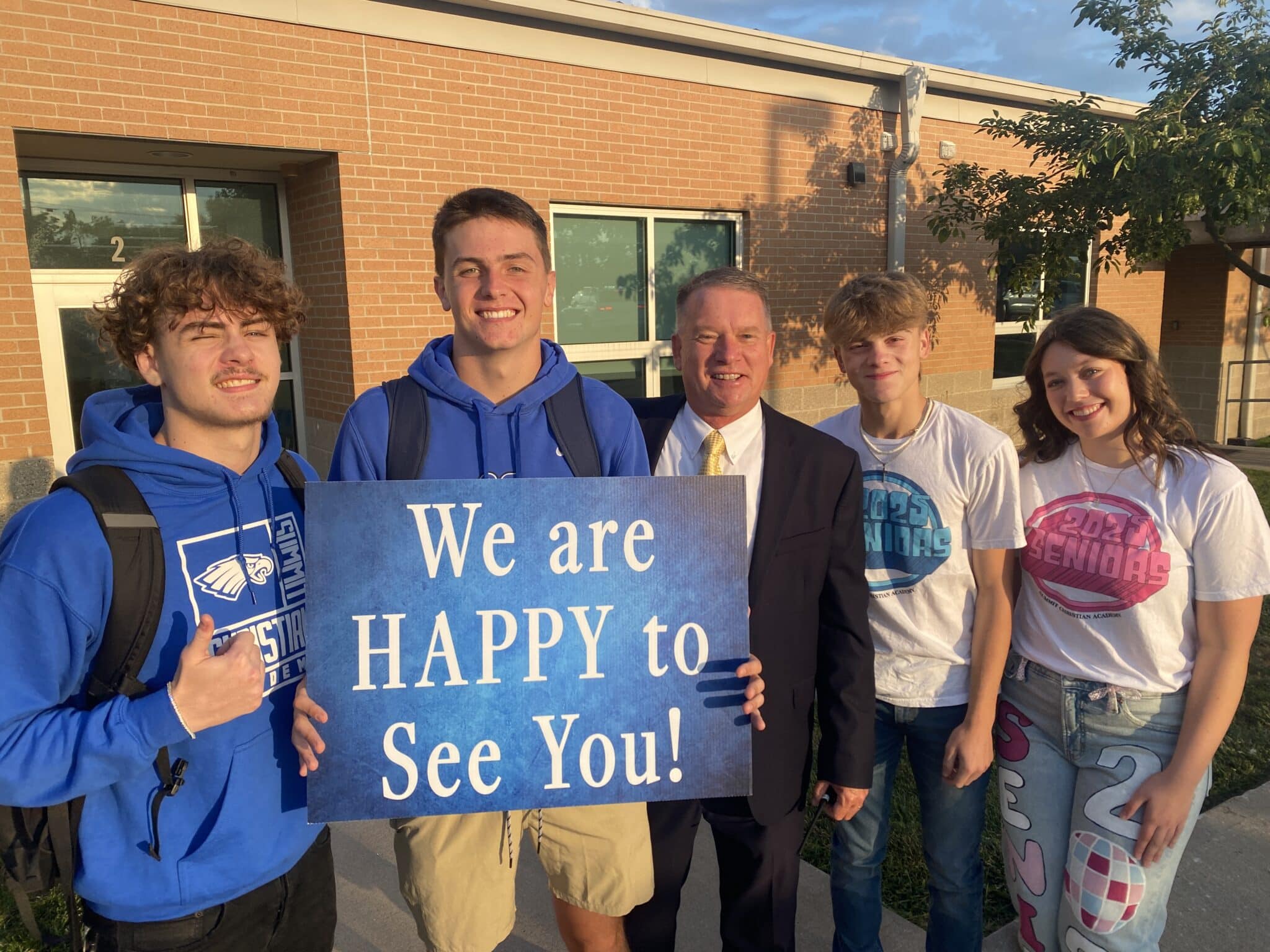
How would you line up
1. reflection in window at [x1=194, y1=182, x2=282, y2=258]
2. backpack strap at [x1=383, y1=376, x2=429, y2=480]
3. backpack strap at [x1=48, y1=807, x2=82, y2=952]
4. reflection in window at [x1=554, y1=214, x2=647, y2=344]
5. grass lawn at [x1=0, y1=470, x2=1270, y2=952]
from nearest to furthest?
backpack strap at [x1=48, y1=807, x2=82, y2=952] → backpack strap at [x1=383, y1=376, x2=429, y2=480] → grass lawn at [x1=0, y1=470, x2=1270, y2=952] → reflection in window at [x1=194, y1=182, x2=282, y2=258] → reflection in window at [x1=554, y1=214, x2=647, y2=344]

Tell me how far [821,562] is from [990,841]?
6.58 ft

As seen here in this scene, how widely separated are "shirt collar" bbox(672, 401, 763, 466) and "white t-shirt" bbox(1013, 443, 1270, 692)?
0.82 m

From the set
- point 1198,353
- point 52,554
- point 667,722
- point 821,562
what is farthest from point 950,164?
point 52,554

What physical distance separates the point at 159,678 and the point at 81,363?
17.0 feet

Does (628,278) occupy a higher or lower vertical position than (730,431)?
higher

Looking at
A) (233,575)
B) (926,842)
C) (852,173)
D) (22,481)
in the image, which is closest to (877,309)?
(926,842)

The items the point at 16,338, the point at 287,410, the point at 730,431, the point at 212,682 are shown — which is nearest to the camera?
the point at 212,682

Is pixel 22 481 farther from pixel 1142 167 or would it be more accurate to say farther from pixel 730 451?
pixel 1142 167

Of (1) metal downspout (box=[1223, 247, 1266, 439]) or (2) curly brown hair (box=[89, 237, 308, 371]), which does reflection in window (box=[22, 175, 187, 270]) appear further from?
(1) metal downspout (box=[1223, 247, 1266, 439])

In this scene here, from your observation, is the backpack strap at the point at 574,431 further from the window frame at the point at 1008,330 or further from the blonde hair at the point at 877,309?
the window frame at the point at 1008,330

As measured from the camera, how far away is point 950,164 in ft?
30.7

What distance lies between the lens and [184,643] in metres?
1.62

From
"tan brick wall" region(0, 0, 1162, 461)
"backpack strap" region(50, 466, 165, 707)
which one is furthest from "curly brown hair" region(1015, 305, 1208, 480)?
"tan brick wall" region(0, 0, 1162, 461)

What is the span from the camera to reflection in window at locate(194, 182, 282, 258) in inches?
239
